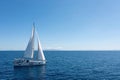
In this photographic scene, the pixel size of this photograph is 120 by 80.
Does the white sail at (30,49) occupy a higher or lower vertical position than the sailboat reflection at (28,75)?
higher

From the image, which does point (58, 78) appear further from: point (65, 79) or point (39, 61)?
point (39, 61)

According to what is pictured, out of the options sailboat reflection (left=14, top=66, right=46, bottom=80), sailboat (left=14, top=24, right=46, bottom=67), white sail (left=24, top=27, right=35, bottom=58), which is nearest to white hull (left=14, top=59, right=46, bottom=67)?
sailboat (left=14, top=24, right=46, bottom=67)

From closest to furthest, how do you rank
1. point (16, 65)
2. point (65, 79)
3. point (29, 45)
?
point (65, 79), point (16, 65), point (29, 45)

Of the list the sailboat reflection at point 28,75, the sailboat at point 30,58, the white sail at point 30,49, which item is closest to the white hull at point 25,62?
the sailboat at point 30,58

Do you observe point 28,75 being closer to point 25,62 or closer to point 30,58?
point 25,62

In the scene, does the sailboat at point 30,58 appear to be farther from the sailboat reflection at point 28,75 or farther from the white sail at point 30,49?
the sailboat reflection at point 28,75

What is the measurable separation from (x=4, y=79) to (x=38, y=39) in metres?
41.9

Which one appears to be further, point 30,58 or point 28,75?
point 30,58

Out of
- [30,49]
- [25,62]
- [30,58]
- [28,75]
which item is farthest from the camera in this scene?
[30,58]

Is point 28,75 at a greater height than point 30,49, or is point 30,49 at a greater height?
point 30,49

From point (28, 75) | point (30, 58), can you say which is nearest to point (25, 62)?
point (30, 58)

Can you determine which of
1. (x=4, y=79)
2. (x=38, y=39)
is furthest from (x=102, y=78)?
(x=38, y=39)

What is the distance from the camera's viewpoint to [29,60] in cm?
8481

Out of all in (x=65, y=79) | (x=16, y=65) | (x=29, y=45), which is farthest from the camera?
(x=29, y=45)
